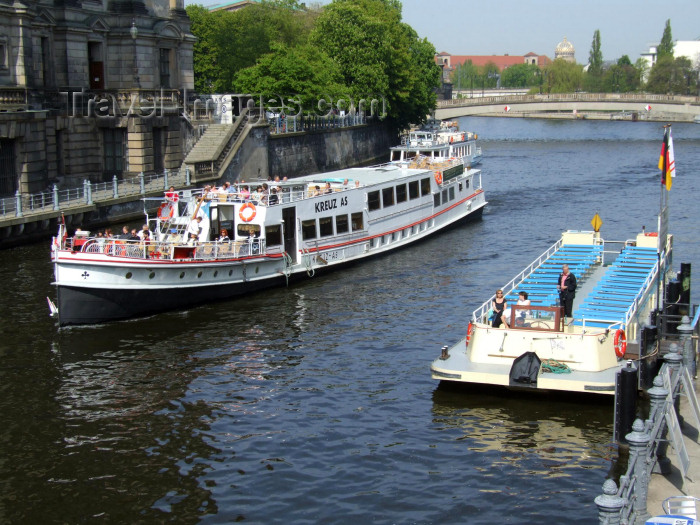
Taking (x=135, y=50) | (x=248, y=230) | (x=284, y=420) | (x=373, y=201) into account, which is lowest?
(x=284, y=420)

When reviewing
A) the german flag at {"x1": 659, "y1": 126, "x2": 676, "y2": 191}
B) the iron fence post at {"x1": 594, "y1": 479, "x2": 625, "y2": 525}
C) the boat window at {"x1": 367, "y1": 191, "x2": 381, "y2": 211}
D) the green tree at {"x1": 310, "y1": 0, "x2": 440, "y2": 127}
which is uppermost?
the green tree at {"x1": 310, "y1": 0, "x2": 440, "y2": 127}

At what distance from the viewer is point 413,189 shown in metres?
49.5

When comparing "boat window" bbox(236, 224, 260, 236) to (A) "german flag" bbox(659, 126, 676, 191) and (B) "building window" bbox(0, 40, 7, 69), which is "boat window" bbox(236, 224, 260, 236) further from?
(B) "building window" bbox(0, 40, 7, 69)

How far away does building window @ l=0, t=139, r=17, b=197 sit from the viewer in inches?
1914

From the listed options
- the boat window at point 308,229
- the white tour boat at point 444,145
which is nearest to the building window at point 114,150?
the white tour boat at point 444,145

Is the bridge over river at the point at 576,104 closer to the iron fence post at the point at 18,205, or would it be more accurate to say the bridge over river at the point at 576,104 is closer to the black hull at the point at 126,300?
the iron fence post at the point at 18,205

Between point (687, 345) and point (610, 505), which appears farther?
point (687, 345)

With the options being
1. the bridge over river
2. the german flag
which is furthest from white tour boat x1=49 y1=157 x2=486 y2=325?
the bridge over river

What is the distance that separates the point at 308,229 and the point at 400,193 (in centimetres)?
891

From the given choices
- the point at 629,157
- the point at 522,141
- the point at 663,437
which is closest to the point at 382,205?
the point at 663,437

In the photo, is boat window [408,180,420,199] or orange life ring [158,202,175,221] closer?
orange life ring [158,202,175,221]

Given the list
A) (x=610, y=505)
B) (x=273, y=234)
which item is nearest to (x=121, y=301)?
(x=273, y=234)

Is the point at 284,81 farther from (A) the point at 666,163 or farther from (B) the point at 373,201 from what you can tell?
(A) the point at 666,163

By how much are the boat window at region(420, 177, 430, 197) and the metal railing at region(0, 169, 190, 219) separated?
48.4ft
